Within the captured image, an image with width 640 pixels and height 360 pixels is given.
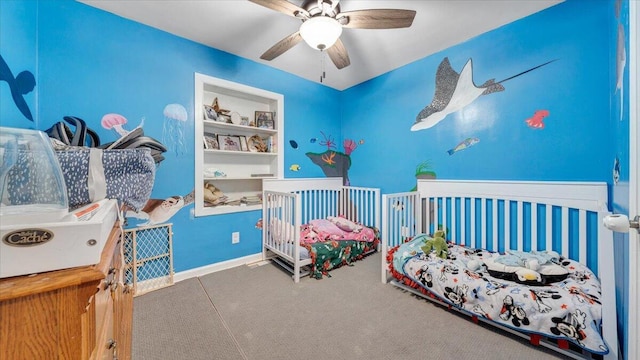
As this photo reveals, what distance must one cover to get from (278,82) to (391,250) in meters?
2.35

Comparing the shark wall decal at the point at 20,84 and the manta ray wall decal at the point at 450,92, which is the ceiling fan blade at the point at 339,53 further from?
the shark wall decal at the point at 20,84

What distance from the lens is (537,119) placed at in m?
1.97

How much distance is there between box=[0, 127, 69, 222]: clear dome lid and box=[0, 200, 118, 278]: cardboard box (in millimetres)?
95

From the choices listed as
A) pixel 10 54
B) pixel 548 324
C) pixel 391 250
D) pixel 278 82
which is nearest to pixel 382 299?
pixel 391 250

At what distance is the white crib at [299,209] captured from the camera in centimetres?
234

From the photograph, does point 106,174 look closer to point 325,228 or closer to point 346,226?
point 325,228

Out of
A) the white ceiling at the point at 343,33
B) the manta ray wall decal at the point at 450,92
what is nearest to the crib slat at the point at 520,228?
the manta ray wall decal at the point at 450,92

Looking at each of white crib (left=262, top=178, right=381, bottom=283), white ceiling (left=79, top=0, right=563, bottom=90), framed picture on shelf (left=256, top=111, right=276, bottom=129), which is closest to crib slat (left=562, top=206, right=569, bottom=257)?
white crib (left=262, top=178, right=381, bottom=283)

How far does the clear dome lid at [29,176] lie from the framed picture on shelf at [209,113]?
6.30 feet

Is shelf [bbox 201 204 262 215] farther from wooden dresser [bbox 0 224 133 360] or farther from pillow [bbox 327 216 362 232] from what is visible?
wooden dresser [bbox 0 224 133 360]

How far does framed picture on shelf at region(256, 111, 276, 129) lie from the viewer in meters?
2.89

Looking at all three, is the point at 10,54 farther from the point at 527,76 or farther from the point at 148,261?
the point at 527,76

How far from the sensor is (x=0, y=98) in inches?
49.1

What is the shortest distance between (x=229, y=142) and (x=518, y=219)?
295cm
